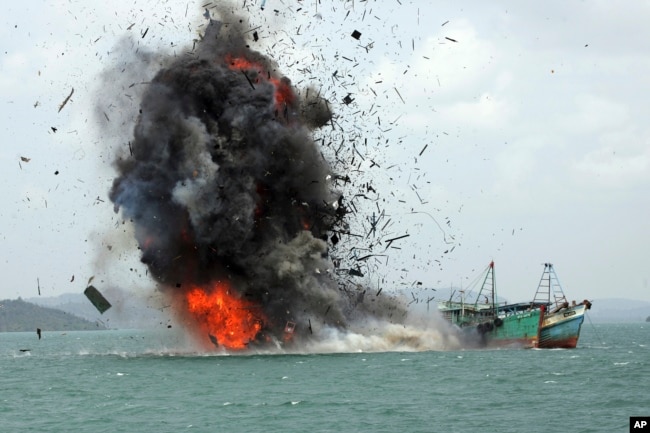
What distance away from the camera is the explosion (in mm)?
97562

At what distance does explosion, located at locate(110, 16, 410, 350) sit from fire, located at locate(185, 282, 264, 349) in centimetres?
12

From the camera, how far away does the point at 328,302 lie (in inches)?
4011

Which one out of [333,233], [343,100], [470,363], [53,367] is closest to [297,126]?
[343,100]

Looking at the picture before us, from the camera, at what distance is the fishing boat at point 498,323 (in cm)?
11800

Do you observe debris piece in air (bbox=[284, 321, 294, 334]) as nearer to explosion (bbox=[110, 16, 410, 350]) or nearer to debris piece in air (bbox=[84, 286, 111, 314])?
explosion (bbox=[110, 16, 410, 350])

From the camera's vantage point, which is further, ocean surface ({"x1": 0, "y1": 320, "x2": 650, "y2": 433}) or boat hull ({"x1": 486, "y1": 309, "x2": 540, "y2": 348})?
boat hull ({"x1": 486, "y1": 309, "x2": 540, "y2": 348})

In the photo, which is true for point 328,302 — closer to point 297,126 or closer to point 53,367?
point 297,126

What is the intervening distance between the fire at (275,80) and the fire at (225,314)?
2176 cm

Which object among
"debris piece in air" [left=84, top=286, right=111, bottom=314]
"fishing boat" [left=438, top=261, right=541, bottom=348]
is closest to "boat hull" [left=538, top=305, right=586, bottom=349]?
"fishing boat" [left=438, top=261, right=541, bottom=348]

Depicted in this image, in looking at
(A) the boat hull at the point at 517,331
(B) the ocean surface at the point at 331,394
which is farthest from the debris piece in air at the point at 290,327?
(A) the boat hull at the point at 517,331

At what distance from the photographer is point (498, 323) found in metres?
121

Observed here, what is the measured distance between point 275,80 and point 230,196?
52.5 feet

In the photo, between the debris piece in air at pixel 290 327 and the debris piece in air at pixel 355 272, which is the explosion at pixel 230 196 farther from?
the debris piece in air at pixel 355 272

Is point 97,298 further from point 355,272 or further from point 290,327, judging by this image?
point 355,272
